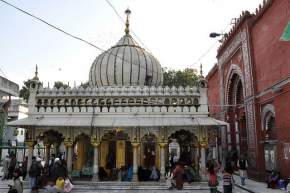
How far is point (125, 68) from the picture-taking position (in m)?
17.8

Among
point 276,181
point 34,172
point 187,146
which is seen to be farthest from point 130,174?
point 276,181

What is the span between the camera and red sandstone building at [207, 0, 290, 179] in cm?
1401

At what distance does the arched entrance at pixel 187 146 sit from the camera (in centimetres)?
1603

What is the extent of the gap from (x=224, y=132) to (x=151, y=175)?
429 inches

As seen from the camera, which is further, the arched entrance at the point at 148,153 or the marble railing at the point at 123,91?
the arched entrance at the point at 148,153

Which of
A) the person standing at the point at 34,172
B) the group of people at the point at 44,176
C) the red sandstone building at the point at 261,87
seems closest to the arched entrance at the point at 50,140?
the group of people at the point at 44,176

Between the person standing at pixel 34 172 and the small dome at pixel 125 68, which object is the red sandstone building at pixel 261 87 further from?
the person standing at pixel 34 172

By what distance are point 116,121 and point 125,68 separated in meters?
4.79

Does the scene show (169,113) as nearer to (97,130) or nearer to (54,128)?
(97,130)

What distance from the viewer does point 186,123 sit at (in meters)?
13.5

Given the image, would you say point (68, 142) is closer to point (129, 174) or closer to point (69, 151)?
point (69, 151)

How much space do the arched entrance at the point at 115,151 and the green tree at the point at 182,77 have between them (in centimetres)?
2112

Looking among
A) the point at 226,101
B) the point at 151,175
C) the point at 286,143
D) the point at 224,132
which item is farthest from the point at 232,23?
the point at 151,175

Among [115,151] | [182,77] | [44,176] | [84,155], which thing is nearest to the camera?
[44,176]
